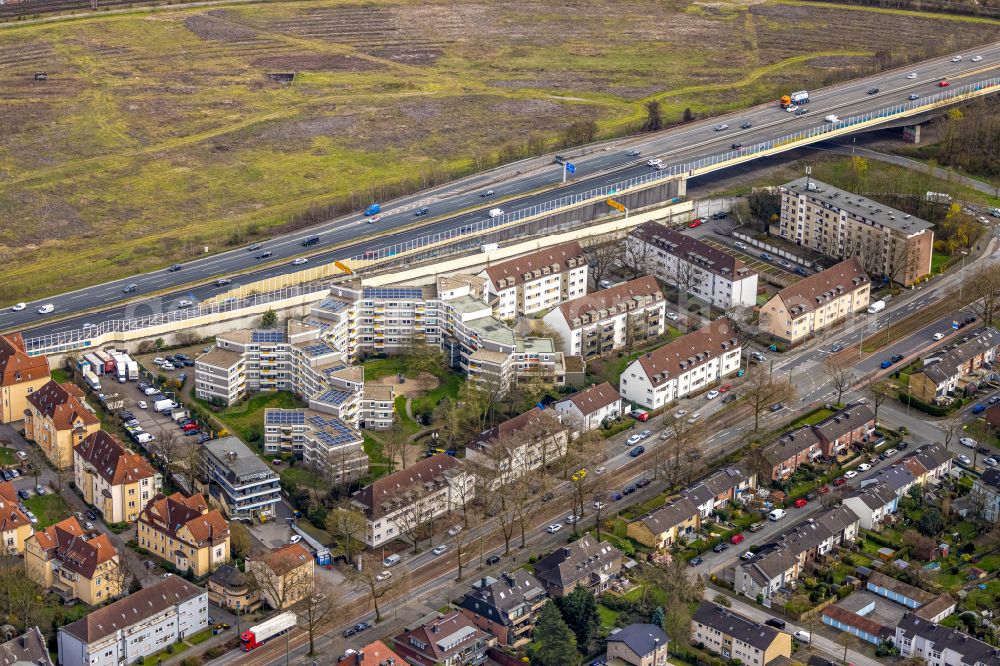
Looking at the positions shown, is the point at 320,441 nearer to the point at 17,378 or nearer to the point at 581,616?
the point at 17,378

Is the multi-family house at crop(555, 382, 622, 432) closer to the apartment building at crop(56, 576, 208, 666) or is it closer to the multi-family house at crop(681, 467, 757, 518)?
the multi-family house at crop(681, 467, 757, 518)

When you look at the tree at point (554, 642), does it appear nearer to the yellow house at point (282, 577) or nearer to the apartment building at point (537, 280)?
the yellow house at point (282, 577)

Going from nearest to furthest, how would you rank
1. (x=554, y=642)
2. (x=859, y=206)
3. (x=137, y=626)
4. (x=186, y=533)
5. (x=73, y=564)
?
1. (x=554, y=642)
2. (x=137, y=626)
3. (x=73, y=564)
4. (x=186, y=533)
5. (x=859, y=206)

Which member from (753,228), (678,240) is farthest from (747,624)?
(753,228)

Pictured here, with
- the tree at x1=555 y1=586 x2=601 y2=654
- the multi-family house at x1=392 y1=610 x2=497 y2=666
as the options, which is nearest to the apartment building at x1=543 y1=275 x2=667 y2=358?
the tree at x1=555 y1=586 x2=601 y2=654

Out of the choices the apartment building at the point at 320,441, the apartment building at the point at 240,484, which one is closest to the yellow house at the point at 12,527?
the apartment building at the point at 240,484

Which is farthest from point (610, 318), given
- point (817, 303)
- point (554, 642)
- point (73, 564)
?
point (73, 564)
